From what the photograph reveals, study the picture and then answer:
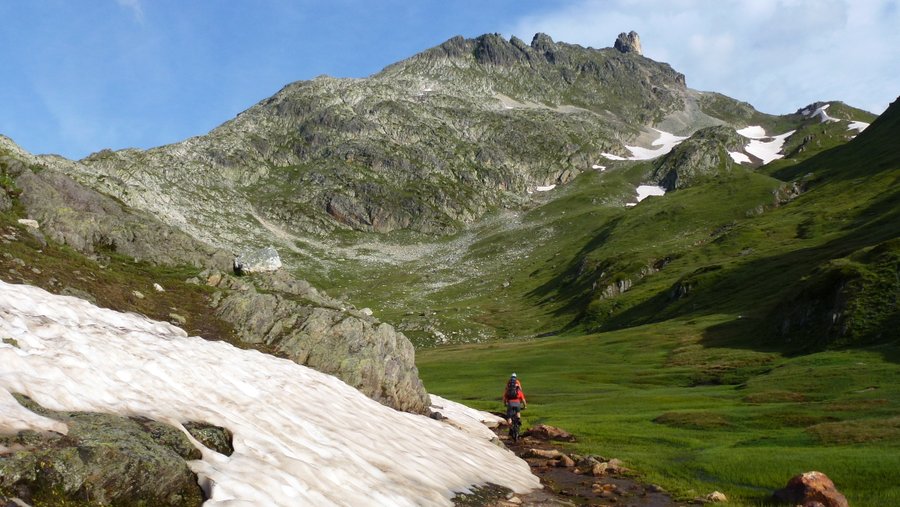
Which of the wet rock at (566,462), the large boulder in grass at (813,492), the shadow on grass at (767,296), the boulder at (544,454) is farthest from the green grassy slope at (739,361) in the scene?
the wet rock at (566,462)

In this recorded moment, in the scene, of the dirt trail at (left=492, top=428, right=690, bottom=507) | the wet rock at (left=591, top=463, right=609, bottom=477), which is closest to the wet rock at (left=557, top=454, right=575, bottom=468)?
the dirt trail at (left=492, top=428, right=690, bottom=507)

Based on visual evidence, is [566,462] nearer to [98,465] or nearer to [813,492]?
[813,492]

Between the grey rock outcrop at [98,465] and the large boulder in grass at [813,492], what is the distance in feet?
55.5

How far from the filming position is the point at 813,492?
16734 millimetres

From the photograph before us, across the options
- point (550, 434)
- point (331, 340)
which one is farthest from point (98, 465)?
point (550, 434)

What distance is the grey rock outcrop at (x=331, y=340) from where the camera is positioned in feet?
110

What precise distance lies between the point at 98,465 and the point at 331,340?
2402 centimetres

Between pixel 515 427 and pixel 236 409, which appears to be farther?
pixel 515 427

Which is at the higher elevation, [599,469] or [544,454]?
[599,469]

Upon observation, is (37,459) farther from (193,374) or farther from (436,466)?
(436,466)

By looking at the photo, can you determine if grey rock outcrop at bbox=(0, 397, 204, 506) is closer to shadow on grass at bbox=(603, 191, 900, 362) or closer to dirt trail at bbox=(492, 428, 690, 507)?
dirt trail at bbox=(492, 428, 690, 507)

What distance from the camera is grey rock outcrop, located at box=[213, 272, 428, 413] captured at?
33594 mm

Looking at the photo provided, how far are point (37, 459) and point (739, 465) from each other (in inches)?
954

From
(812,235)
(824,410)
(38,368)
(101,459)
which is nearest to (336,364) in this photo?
(38,368)
